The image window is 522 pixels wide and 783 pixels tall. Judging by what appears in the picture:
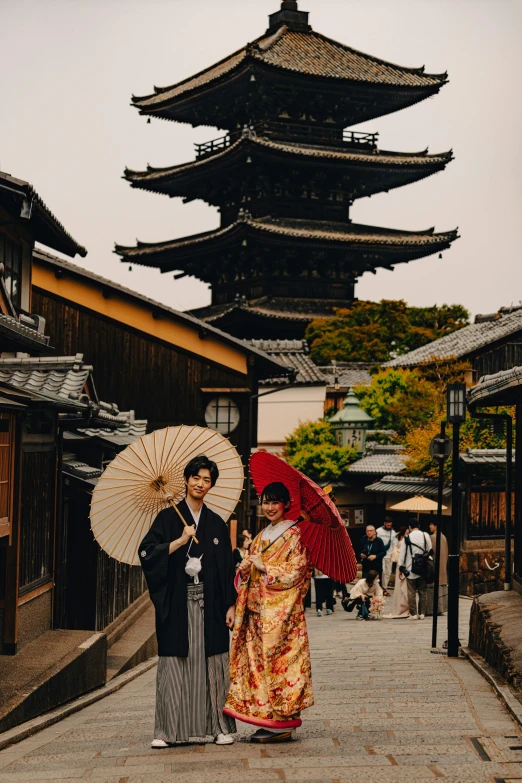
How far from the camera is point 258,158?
136ft

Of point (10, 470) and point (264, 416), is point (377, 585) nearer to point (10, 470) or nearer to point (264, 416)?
point (10, 470)

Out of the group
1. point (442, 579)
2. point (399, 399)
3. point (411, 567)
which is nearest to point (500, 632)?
point (411, 567)

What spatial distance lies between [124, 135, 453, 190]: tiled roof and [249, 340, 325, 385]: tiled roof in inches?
335

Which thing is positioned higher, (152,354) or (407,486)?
(152,354)

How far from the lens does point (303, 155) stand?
40.8m

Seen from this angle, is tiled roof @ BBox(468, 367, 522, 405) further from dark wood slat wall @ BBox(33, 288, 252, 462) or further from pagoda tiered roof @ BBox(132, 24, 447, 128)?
pagoda tiered roof @ BBox(132, 24, 447, 128)

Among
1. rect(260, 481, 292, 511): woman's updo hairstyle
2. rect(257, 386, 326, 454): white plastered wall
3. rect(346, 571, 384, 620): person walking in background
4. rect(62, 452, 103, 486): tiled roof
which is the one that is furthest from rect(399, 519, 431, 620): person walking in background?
rect(257, 386, 326, 454): white plastered wall

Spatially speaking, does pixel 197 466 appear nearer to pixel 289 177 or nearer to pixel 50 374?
pixel 50 374

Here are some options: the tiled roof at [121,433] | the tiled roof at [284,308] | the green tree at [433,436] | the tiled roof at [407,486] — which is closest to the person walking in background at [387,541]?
the green tree at [433,436]

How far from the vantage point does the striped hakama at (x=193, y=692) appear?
263 inches

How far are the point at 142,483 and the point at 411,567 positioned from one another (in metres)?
9.28

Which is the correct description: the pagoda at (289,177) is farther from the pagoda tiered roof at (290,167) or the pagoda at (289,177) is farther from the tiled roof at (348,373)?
the tiled roof at (348,373)

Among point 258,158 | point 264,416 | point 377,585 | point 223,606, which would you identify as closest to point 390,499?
point 264,416

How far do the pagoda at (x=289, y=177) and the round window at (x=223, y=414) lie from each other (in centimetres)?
1505
